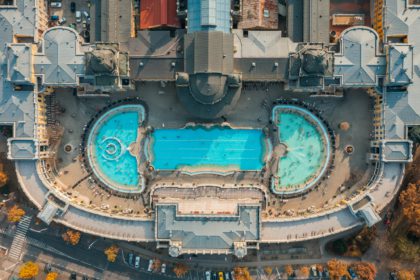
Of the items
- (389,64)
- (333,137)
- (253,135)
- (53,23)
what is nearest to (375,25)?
(389,64)

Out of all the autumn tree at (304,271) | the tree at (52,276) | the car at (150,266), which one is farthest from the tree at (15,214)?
the autumn tree at (304,271)

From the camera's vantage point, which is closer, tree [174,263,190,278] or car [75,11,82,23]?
tree [174,263,190,278]

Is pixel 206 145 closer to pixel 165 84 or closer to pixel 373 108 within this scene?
pixel 165 84

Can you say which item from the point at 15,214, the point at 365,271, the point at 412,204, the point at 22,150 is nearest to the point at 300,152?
the point at 412,204

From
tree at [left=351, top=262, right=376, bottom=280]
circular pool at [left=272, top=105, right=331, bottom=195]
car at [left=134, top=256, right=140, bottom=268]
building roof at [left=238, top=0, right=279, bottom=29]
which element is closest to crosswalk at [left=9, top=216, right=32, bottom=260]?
car at [left=134, top=256, right=140, bottom=268]

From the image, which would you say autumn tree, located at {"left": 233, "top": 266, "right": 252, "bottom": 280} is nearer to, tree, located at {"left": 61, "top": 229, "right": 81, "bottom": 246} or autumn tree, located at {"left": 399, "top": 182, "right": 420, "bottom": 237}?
tree, located at {"left": 61, "top": 229, "right": 81, "bottom": 246}

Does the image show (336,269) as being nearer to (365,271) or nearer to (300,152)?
(365,271)
